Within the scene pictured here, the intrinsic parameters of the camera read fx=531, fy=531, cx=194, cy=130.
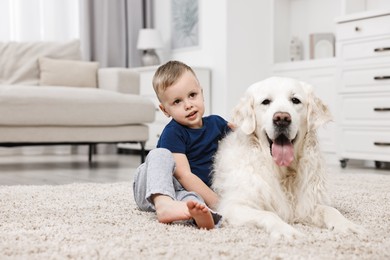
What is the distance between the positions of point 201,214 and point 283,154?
0.94 feet

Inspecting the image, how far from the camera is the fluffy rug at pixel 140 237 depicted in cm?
112

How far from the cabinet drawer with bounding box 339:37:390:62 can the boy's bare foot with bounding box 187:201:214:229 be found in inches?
103

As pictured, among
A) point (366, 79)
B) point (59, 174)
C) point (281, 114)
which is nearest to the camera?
point (281, 114)

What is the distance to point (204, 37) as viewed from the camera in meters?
5.18

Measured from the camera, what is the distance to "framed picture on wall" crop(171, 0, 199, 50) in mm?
5332

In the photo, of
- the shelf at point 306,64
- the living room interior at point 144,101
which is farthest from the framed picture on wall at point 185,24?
the shelf at point 306,64

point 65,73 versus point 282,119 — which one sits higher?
point 65,73

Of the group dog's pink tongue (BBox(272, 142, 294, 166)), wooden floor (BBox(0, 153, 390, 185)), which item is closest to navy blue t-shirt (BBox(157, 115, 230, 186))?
dog's pink tongue (BBox(272, 142, 294, 166))

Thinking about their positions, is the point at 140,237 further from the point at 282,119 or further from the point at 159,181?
the point at 282,119

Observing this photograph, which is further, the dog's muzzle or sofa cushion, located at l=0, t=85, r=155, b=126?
sofa cushion, located at l=0, t=85, r=155, b=126

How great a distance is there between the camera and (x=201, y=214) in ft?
4.49

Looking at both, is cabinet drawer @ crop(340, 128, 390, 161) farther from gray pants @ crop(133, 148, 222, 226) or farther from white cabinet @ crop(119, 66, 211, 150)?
gray pants @ crop(133, 148, 222, 226)

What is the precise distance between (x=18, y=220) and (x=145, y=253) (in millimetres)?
608

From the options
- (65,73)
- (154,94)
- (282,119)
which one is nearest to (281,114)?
(282,119)
